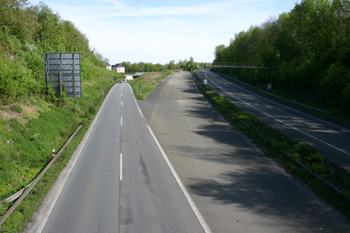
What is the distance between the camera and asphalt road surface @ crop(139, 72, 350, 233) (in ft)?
30.0

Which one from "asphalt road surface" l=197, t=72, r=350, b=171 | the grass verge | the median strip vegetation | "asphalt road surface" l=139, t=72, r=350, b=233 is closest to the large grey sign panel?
the grass verge

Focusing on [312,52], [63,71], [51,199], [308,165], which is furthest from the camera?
[312,52]

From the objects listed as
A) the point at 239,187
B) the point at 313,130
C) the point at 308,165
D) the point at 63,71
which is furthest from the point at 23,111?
the point at 313,130

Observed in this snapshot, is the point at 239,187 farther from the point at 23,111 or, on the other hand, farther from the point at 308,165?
the point at 23,111

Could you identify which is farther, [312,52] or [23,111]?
[312,52]

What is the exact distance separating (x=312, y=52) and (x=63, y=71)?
41.1m

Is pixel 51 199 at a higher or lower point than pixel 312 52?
lower

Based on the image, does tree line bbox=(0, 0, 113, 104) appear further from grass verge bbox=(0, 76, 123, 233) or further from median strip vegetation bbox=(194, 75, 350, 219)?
median strip vegetation bbox=(194, 75, 350, 219)

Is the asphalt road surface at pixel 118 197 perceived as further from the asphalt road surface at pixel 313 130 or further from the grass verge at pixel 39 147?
the asphalt road surface at pixel 313 130

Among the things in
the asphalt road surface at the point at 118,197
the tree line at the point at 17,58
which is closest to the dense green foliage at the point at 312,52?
the asphalt road surface at the point at 118,197

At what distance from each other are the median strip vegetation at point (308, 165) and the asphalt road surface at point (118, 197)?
19.1 feet

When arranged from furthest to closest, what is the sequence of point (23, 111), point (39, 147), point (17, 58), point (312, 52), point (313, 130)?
1. point (312, 52)
2. point (17, 58)
3. point (313, 130)
4. point (23, 111)
5. point (39, 147)

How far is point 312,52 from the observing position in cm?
4681

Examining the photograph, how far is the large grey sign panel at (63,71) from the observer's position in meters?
27.6
